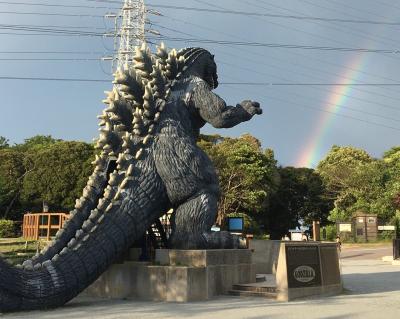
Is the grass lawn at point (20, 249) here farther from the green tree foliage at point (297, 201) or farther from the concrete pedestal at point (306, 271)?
the green tree foliage at point (297, 201)

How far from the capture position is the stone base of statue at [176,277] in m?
8.55

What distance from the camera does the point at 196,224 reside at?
9188 millimetres

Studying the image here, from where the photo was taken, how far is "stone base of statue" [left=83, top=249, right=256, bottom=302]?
28.1ft

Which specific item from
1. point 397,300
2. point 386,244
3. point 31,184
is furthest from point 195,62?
point 31,184

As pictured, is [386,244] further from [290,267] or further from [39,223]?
[290,267]

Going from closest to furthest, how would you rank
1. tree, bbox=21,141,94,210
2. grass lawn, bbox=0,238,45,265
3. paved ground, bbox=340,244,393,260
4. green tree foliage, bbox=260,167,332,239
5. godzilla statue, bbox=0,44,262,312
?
godzilla statue, bbox=0,44,262,312 < grass lawn, bbox=0,238,45,265 < paved ground, bbox=340,244,393,260 < tree, bbox=21,141,94,210 < green tree foliage, bbox=260,167,332,239

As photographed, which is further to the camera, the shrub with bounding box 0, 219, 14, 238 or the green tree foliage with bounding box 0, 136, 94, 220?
the green tree foliage with bounding box 0, 136, 94, 220

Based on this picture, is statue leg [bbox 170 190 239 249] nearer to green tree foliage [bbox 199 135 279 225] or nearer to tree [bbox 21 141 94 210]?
green tree foliage [bbox 199 135 279 225]

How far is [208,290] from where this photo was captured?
28.8ft

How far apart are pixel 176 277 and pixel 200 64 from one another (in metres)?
4.41

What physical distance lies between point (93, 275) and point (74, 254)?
46 cm

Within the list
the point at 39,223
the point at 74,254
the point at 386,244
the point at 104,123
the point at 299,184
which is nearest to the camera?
the point at 74,254

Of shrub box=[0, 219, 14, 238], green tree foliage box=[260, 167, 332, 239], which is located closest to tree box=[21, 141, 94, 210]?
shrub box=[0, 219, 14, 238]

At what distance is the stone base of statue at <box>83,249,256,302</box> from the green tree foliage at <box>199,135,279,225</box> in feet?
93.3
